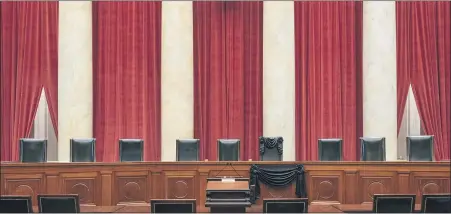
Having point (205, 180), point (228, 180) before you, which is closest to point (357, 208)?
point (228, 180)

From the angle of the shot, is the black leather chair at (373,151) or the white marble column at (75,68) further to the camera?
the white marble column at (75,68)

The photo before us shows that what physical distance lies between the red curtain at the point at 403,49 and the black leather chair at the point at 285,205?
5616 millimetres

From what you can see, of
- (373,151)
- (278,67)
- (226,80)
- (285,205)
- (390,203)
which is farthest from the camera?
(278,67)

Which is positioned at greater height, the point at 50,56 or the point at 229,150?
the point at 50,56

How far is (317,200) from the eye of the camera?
7121 mm

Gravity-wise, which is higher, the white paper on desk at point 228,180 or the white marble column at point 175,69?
the white marble column at point 175,69

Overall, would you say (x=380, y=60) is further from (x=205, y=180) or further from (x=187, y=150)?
(x=205, y=180)

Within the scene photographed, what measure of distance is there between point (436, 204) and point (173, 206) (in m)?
2.18

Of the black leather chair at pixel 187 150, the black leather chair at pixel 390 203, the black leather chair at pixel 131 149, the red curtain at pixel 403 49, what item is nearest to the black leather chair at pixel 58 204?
the black leather chair at pixel 390 203

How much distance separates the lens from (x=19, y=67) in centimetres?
929

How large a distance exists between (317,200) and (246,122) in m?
2.73

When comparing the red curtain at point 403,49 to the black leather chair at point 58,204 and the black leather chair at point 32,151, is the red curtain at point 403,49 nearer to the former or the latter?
the black leather chair at point 32,151

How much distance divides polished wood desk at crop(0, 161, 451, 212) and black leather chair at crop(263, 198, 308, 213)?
8.35ft

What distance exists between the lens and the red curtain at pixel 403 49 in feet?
31.3
